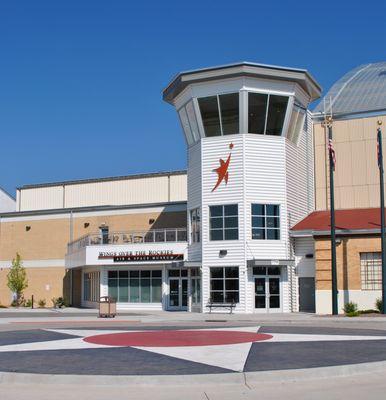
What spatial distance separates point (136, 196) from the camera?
57781 millimetres

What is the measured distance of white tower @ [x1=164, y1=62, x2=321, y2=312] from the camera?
37.9 metres

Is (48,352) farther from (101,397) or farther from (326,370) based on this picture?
(326,370)

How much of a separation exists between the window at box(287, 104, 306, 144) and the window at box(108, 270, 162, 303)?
12204mm

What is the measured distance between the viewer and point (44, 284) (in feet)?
177

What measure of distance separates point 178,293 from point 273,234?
25.9 ft

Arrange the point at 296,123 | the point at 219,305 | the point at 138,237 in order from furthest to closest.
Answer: the point at 138,237
the point at 296,123
the point at 219,305

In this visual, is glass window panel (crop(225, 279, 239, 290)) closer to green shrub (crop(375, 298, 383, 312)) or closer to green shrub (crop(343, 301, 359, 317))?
green shrub (crop(343, 301, 359, 317))

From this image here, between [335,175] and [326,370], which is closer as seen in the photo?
[326,370]

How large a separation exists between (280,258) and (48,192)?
30834 mm

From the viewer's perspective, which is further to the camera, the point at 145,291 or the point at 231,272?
the point at 145,291

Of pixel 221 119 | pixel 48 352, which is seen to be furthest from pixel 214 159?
pixel 48 352

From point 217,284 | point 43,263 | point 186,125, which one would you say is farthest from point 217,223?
point 43,263

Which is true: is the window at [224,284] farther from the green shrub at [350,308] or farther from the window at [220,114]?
the window at [220,114]

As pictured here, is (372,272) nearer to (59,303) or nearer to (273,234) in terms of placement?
(273,234)
